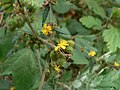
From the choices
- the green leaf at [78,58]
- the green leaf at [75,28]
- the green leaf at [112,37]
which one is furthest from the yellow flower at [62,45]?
the green leaf at [75,28]

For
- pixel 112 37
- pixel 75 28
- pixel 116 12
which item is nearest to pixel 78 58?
pixel 112 37

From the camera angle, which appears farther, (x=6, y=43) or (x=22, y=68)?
(x=6, y=43)

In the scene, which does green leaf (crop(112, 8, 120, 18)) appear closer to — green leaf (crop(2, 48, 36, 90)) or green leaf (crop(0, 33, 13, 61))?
green leaf (crop(0, 33, 13, 61))

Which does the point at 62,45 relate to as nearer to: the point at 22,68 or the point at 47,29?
the point at 47,29

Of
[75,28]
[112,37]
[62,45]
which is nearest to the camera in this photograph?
[62,45]

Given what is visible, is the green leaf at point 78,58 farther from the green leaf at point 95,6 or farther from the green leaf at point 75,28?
the green leaf at point 75,28

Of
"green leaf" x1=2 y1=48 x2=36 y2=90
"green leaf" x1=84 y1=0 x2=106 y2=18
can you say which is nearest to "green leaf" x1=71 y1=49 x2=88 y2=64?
"green leaf" x1=2 y1=48 x2=36 y2=90
